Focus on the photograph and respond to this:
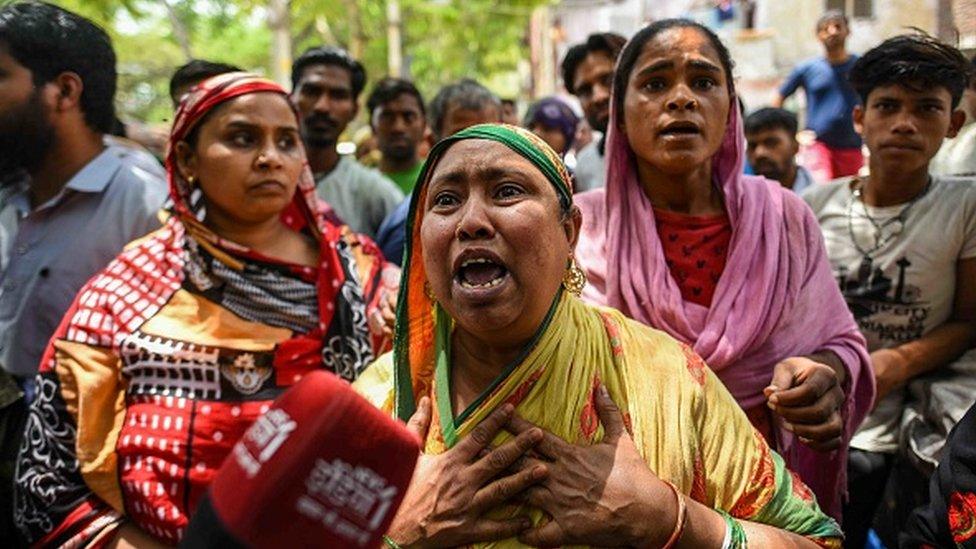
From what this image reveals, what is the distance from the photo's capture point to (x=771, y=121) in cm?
544

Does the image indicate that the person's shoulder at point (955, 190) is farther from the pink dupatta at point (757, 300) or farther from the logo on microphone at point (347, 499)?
the logo on microphone at point (347, 499)

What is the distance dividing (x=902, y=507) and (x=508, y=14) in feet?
55.1

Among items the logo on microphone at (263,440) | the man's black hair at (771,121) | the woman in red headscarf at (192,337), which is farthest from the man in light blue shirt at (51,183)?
the man's black hair at (771,121)

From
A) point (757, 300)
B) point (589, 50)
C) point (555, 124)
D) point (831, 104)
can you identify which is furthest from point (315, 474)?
point (831, 104)

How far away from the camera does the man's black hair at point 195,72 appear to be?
4367 millimetres

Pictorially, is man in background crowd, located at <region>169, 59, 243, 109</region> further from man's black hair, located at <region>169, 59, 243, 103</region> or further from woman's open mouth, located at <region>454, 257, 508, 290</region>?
woman's open mouth, located at <region>454, 257, 508, 290</region>

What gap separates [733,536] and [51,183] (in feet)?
8.52

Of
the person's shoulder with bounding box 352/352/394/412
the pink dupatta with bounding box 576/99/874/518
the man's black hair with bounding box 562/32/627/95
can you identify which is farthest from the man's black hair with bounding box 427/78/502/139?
the person's shoulder with bounding box 352/352/394/412

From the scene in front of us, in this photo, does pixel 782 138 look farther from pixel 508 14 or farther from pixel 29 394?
pixel 508 14

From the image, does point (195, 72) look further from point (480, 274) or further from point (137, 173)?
point (480, 274)

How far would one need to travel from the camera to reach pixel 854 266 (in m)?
2.88

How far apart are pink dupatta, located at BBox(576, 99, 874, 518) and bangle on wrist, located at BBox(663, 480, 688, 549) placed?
66 cm

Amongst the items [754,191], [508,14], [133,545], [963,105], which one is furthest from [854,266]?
[508,14]

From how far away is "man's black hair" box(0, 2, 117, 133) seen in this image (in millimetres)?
2938
